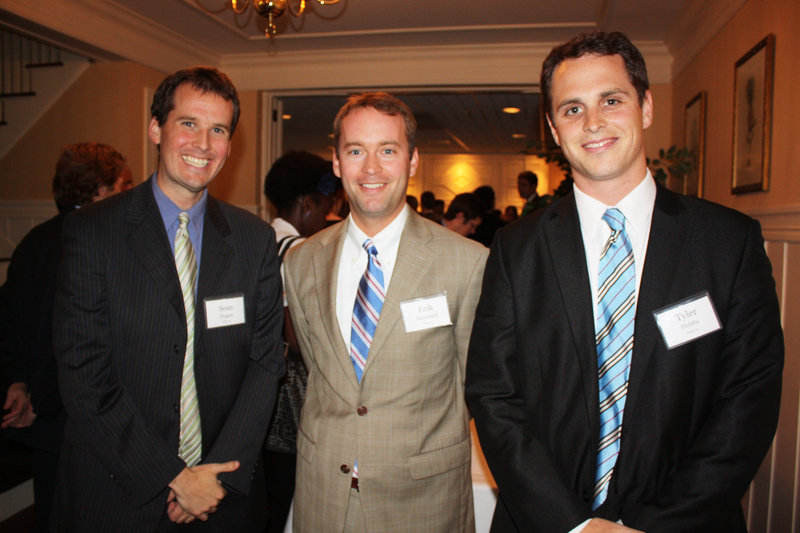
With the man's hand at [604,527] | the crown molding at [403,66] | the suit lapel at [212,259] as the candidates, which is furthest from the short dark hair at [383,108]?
the crown molding at [403,66]

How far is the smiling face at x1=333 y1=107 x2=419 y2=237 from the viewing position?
165 centimetres

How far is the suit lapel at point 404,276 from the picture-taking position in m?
1.54

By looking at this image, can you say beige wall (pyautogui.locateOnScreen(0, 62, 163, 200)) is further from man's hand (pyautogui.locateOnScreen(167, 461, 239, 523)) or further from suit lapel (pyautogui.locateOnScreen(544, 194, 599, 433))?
suit lapel (pyautogui.locateOnScreen(544, 194, 599, 433))

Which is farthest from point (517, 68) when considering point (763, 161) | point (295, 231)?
point (295, 231)

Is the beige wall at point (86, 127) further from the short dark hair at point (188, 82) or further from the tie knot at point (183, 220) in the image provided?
the tie knot at point (183, 220)

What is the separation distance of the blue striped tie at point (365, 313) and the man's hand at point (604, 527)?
71 centimetres

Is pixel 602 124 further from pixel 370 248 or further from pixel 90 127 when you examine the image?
pixel 90 127

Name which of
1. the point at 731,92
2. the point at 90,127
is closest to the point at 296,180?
the point at 731,92

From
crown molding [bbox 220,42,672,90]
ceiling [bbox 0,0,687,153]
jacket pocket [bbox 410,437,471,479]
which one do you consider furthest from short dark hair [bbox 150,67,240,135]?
crown molding [bbox 220,42,672,90]

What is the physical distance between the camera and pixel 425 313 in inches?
61.4

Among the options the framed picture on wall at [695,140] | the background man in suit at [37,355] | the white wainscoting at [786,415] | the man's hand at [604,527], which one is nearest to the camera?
the man's hand at [604,527]

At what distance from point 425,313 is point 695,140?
4.13 metres

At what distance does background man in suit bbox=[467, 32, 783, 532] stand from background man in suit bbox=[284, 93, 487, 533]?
0.62ft

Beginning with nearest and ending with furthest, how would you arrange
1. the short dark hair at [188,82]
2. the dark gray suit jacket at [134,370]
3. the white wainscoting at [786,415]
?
the dark gray suit jacket at [134,370], the short dark hair at [188,82], the white wainscoting at [786,415]
